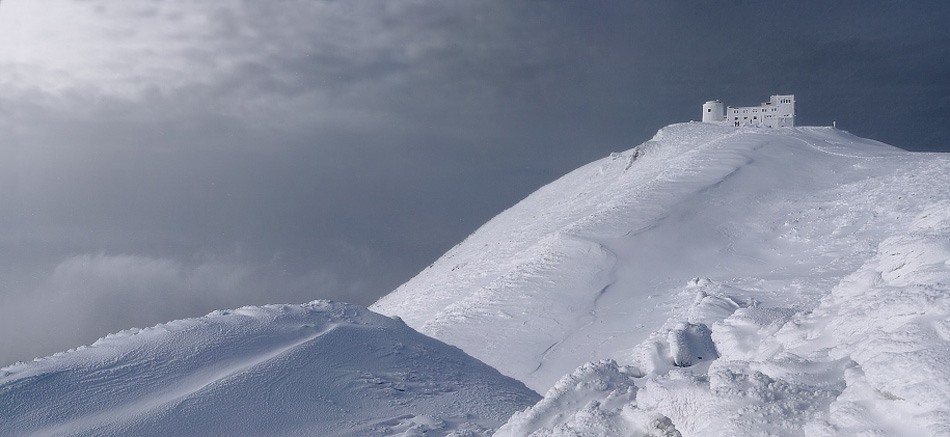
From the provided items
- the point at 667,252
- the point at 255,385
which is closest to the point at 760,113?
the point at 667,252

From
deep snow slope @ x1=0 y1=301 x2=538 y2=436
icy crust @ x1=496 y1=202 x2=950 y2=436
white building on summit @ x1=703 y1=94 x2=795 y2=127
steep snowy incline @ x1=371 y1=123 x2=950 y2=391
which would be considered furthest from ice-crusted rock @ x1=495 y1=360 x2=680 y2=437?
white building on summit @ x1=703 y1=94 x2=795 y2=127

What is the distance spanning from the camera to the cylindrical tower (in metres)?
46.2

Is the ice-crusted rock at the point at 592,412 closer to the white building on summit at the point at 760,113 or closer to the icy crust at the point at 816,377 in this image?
the icy crust at the point at 816,377

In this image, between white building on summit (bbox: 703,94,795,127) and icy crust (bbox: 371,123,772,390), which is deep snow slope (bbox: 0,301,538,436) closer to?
icy crust (bbox: 371,123,772,390)

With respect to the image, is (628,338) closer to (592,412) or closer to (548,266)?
(548,266)

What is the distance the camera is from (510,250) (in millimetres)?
25516

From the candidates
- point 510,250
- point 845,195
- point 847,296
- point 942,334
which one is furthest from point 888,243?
point 510,250

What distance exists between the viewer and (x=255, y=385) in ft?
33.1

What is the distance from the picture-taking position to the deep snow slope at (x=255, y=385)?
9.22 m

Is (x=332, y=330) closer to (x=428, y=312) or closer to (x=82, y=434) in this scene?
(x=82, y=434)

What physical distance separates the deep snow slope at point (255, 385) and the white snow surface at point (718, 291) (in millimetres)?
2180

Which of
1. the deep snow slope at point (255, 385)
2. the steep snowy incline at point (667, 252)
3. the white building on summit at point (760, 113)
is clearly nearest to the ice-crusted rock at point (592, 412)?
the deep snow slope at point (255, 385)

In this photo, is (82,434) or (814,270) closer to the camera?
(82,434)

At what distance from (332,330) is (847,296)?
7.86 m
